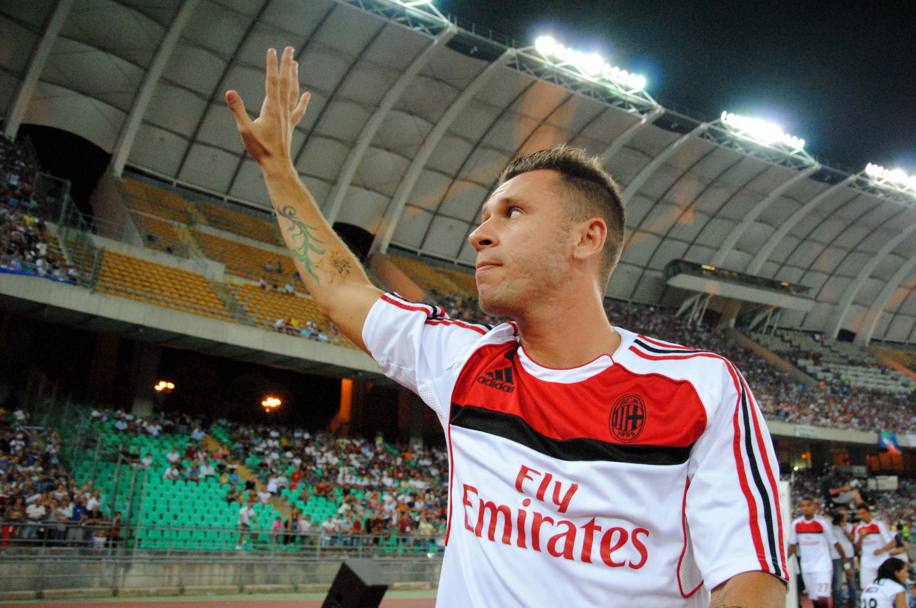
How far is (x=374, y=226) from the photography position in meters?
29.5

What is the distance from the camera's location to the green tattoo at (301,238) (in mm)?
2100

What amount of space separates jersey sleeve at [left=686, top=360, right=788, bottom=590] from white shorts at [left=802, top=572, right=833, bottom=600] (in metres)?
9.53

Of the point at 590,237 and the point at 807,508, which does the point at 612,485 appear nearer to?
the point at 590,237

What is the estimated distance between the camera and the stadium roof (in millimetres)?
21703

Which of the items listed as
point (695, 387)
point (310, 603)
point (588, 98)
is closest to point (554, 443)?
point (695, 387)

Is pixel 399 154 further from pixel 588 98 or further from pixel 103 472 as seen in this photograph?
pixel 103 472

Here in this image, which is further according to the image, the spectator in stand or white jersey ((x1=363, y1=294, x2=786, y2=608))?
the spectator in stand

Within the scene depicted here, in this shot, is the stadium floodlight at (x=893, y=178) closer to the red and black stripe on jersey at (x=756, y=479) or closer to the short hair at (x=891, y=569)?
the short hair at (x=891, y=569)

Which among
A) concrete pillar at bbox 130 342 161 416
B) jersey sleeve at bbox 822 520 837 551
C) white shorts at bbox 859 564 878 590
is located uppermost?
concrete pillar at bbox 130 342 161 416

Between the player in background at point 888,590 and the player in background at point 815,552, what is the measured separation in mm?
2000

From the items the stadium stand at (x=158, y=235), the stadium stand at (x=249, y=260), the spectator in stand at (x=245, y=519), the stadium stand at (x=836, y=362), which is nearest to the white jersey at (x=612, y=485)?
the spectator in stand at (x=245, y=519)

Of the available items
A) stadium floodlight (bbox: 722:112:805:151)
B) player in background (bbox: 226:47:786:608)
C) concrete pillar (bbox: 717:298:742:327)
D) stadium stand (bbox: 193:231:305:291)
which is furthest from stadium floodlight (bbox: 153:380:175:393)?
concrete pillar (bbox: 717:298:742:327)

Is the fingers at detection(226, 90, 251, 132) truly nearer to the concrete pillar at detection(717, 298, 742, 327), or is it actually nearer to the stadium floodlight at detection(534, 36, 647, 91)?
the stadium floodlight at detection(534, 36, 647, 91)

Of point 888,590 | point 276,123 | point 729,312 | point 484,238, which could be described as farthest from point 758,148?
point 484,238
